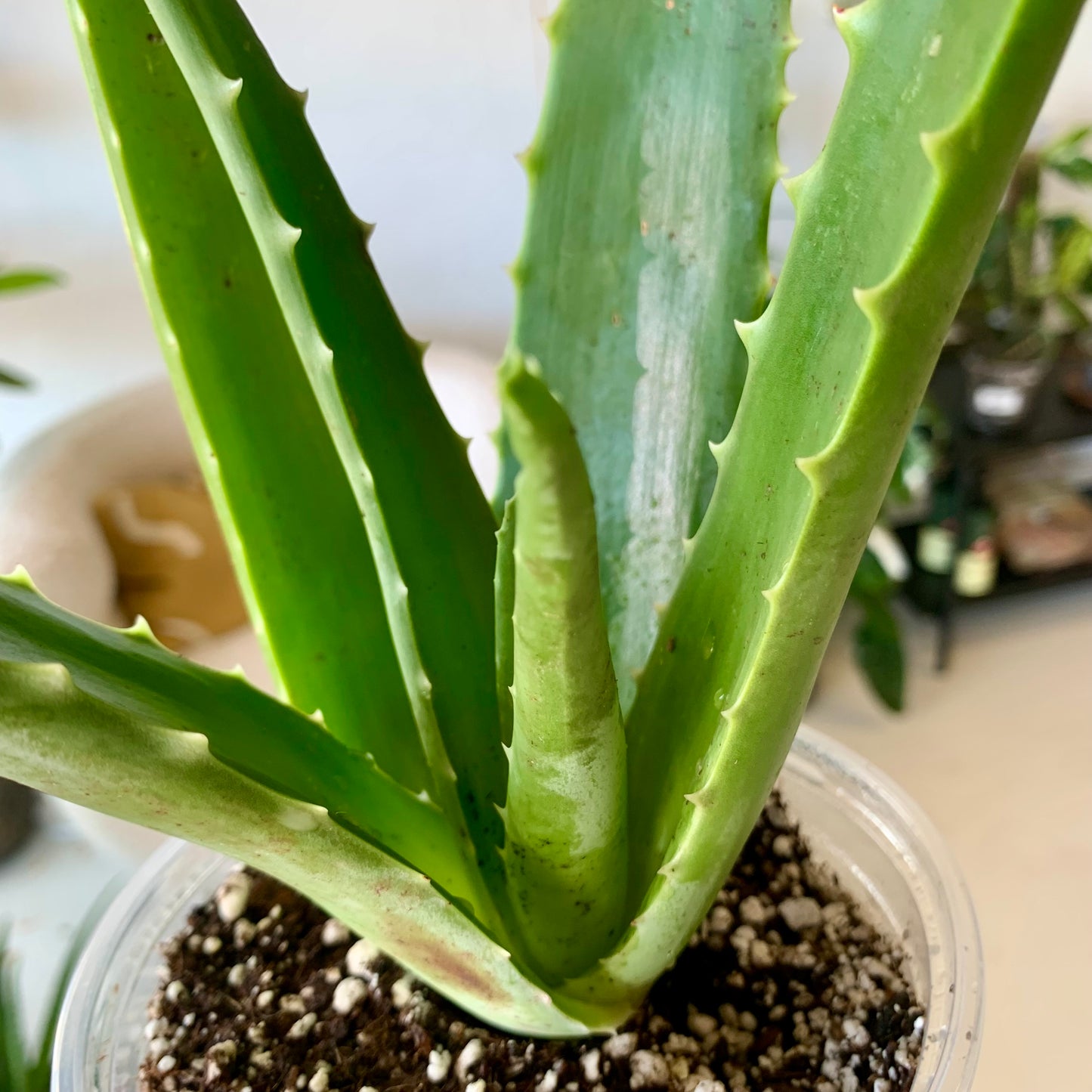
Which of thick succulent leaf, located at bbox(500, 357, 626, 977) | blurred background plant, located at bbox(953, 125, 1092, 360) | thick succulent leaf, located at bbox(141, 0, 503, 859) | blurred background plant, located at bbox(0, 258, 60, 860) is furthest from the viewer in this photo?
blurred background plant, located at bbox(953, 125, 1092, 360)

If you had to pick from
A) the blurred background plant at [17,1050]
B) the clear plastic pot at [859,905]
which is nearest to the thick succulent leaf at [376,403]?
the clear plastic pot at [859,905]

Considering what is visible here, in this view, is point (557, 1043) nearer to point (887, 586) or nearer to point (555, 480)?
point (555, 480)

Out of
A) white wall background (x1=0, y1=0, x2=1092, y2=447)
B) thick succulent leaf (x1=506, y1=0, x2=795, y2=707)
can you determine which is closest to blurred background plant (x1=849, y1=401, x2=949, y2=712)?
white wall background (x1=0, y1=0, x2=1092, y2=447)

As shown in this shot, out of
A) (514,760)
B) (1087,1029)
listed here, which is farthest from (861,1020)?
(1087,1029)

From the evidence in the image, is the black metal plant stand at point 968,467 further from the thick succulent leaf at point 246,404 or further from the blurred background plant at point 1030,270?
the thick succulent leaf at point 246,404

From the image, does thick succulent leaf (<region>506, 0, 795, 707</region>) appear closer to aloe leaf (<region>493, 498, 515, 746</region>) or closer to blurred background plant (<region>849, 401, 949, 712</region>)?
aloe leaf (<region>493, 498, 515, 746</region>)

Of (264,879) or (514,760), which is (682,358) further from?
(264,879)

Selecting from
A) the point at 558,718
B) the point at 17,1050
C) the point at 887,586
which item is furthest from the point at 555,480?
the point at 887,586
